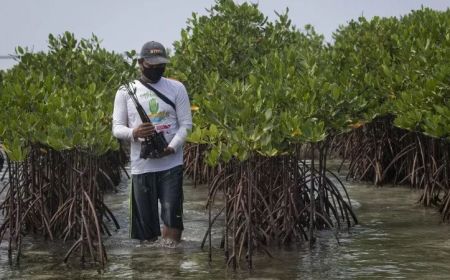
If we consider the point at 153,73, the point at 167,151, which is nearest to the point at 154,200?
the point at 167,151

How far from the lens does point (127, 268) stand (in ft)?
29.9

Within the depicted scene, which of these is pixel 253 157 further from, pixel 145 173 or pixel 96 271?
pixel 96 271

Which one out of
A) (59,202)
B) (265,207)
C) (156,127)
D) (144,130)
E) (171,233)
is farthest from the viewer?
(59,202)

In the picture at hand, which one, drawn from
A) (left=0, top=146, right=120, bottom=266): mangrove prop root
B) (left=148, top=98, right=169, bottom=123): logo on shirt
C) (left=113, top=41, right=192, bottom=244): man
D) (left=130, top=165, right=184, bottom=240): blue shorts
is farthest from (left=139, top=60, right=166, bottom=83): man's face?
(left=0, top=146, right=120, bottom=266): mangrove prop root

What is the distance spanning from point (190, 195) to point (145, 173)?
4959 millimetres

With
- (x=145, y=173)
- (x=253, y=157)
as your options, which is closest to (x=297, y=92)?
(x=253, y=157)

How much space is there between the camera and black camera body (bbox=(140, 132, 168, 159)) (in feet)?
29.8

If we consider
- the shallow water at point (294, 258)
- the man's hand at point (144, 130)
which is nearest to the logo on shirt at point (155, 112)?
the man's hand at point (144, 130)

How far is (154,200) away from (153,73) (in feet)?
3.90

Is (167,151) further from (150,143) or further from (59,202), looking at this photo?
(59,202)

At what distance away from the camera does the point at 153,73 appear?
9.37 m

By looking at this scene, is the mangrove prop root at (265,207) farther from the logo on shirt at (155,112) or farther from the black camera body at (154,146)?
the logo on shirt at (155,112)

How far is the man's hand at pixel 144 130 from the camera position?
8.98m

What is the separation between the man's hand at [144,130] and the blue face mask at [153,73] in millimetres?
572
